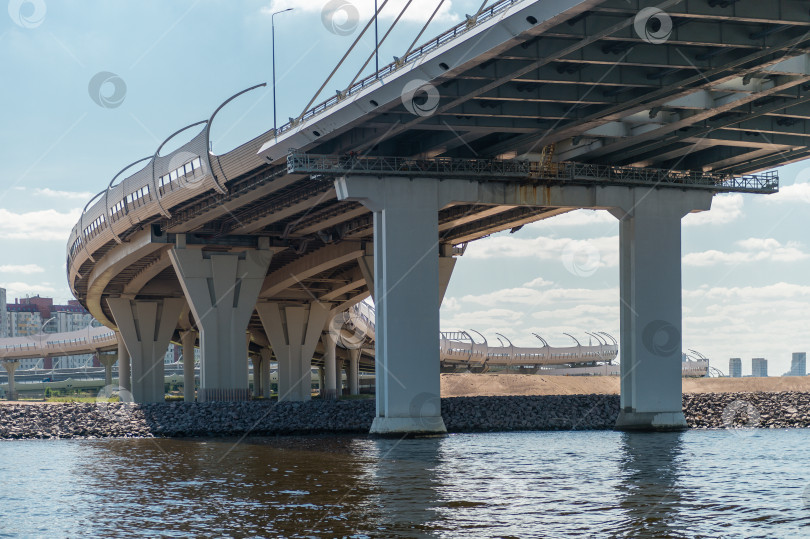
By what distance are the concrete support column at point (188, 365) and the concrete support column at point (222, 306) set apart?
44.1 metres

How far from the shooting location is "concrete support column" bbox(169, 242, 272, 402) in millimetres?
74062

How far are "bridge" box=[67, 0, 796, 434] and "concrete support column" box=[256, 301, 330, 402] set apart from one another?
23.9 meters

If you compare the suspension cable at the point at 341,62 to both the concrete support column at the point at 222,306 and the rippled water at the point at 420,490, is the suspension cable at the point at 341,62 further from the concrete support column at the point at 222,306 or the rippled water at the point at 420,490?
the concrete support column at the point at 222,306

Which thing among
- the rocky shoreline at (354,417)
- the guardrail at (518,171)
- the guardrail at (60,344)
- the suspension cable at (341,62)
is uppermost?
the suspension cable at (341,62)

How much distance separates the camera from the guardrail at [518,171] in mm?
51344

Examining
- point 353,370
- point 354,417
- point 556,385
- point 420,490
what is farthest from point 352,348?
point 420,490

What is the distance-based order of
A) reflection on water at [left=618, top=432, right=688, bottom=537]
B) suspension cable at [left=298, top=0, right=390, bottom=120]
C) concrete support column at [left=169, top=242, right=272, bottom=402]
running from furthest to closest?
1. concrete support column at [left=169, top=242, right=272, bottom=402]
2. suspension cable at [left=298, top=0, right=390, bottom=120]
3. reflection on water at [left=618, top=432, right=688, bottom=537]

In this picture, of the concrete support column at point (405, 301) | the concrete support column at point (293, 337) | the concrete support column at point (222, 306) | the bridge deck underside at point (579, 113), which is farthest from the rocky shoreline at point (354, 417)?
the concrete support column at point (293, 337)

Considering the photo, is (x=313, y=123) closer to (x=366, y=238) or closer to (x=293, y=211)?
(x=293, y=211)

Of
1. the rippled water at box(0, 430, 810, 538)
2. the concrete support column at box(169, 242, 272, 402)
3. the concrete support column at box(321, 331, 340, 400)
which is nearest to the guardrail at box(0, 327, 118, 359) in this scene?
the concrete support column at box(321, 331, 340, 400)

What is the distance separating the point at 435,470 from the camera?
34312 millimetres

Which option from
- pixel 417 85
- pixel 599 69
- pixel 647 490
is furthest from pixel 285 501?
pixel 599 69

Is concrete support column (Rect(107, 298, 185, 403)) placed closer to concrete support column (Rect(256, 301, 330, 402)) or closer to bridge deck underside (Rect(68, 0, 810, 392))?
concrete support column (Rect(256, 301, 330, 402))

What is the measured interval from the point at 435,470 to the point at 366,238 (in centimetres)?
4229
